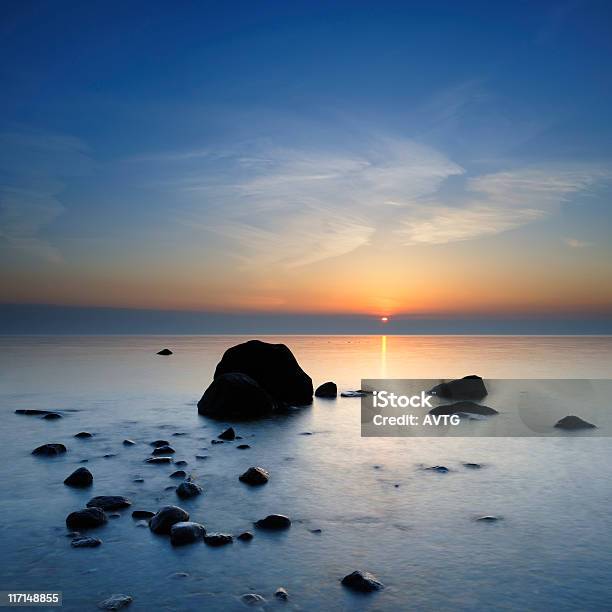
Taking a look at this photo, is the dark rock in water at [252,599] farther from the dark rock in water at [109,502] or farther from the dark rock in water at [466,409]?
the dark rock in water at [466,409]

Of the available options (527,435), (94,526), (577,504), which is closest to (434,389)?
(527,435)

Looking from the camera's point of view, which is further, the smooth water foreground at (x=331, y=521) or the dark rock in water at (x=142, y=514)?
the dark rock in water at (x=142, y=514)

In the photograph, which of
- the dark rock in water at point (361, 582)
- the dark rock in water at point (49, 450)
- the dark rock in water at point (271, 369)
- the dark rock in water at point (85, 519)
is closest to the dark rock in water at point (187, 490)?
the dark rock in water at point (85, 519)

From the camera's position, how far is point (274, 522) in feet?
30.4

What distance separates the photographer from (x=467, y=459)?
49.0 ft

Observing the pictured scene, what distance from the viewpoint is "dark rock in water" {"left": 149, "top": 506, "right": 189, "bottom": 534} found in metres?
8.85

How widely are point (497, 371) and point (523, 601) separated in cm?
4358

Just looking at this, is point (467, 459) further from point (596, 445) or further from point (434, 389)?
point (434, 389)

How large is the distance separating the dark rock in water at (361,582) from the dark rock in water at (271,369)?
1878 centimetres

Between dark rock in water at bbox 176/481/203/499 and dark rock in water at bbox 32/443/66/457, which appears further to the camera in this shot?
dark rock in water at bbox 32/443/66/457

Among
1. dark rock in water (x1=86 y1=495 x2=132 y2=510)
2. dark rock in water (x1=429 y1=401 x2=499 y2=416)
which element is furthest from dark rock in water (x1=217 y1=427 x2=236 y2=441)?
dark rock in water (x1=429 y1=401 x2=499 y2=416)

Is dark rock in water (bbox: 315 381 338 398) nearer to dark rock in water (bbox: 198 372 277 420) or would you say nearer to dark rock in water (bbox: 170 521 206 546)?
dark rock in water (bbox: 198 372 277 420)

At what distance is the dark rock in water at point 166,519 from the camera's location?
29.0 ft

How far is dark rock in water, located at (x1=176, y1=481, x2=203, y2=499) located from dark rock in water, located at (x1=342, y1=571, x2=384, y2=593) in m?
4.74
